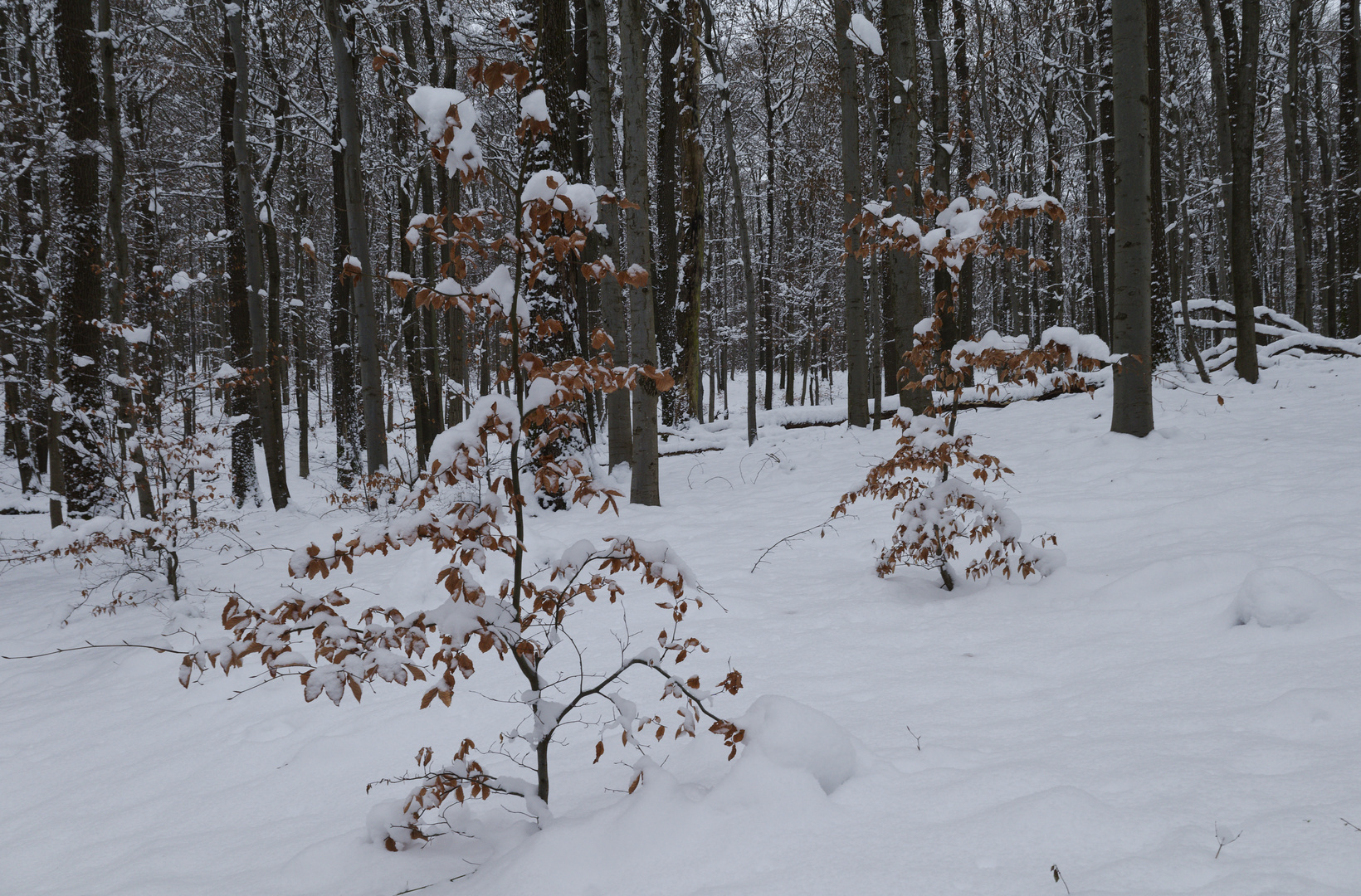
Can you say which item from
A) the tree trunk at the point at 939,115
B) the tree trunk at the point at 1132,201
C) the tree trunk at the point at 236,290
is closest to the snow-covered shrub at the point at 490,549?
the tree trunk at the point at 1132,201

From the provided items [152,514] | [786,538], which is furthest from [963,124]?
[152,514]

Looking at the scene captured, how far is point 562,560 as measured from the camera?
80.0 inches

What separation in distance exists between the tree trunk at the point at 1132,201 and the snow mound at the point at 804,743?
6213 millimetres

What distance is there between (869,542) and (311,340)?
30.8 m

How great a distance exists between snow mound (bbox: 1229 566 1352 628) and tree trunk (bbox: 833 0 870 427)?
766cm

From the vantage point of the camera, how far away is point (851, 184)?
33.8 ft

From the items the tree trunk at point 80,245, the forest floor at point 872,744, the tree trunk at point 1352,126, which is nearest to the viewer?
the forest floor at point 872,744

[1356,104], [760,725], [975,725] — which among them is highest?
[1356,104]

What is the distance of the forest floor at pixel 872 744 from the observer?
169 cm

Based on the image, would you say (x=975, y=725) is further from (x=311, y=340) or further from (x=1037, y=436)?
(x=311, y=340)

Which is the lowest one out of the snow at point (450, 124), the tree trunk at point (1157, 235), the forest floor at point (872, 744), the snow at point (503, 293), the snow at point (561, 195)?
the forest floor at point (872, 744)

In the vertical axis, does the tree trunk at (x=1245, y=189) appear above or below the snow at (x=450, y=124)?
above

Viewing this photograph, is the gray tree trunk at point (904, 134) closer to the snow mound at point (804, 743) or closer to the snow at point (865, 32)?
the snow at point (865, 32)

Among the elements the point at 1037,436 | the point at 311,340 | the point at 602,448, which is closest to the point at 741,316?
the point at 311,340
